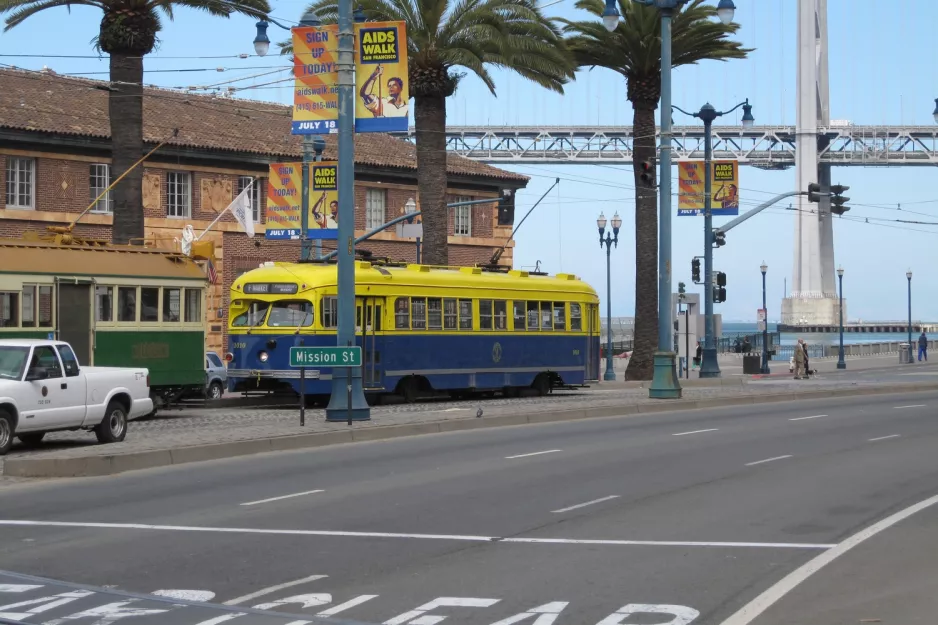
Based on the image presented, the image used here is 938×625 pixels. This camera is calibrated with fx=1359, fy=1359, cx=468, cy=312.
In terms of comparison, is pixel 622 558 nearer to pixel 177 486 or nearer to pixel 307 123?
pixel 177 486

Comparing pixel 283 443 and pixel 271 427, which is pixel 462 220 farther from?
pixel 283 443

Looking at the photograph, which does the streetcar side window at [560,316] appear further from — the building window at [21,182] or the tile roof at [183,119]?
the building window at [21,182]

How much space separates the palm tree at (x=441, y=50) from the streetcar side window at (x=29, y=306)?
14147 mm

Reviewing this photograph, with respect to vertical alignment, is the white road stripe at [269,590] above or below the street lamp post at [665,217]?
below

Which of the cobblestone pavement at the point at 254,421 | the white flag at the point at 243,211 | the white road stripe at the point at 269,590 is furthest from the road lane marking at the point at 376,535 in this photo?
the white flag at the point at 243,211

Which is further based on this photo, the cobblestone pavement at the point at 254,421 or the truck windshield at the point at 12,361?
the cobblestone pavement at the point at 254,421

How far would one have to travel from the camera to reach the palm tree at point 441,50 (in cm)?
3734

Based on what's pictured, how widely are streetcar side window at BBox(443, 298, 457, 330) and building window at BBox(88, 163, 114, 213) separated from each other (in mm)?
16925

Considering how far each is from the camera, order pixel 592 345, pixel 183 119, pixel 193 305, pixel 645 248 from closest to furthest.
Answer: pixel 193 305, pixel 592 345, pixel 645 248, pixel 183 119

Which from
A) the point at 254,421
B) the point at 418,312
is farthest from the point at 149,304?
the point at 418,312

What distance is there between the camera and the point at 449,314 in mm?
34156

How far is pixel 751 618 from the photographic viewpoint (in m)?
8.72

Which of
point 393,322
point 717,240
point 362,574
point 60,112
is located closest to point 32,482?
point 362,574

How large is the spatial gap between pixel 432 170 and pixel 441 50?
11.0 ft
